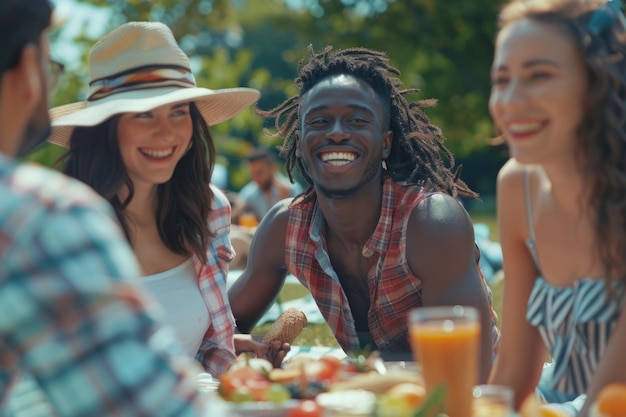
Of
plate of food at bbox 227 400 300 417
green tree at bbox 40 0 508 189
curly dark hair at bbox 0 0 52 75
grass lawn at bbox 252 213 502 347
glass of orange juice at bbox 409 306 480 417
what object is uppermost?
green tree at bbox 40 0 508 189

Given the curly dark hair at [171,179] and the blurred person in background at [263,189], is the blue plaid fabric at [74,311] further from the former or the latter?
the blurred person in background at [263,189]

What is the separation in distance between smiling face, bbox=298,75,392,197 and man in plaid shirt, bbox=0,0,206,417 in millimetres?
2645

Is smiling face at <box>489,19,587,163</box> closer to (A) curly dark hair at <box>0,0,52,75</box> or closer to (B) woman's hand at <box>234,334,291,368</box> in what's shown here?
(A) curly dark hair at <box>0,0,52,75</box>

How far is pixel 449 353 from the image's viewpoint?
203 cm

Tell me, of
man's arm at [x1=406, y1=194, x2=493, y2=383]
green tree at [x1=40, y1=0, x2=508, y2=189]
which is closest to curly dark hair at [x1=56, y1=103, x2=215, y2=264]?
man's arm at [x1=406, y1=194, x2=493, y2=383]

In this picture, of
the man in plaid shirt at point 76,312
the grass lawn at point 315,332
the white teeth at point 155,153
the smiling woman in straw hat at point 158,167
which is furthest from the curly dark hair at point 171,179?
the grass lawn at point 315,332

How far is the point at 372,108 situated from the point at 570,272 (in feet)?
5.66

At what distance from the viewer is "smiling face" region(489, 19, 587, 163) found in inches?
94.7

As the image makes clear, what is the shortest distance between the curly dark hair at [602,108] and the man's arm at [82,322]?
133cm

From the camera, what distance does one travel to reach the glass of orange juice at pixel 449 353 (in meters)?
2.03

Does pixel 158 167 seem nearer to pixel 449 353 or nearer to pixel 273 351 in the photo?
pixel 273 351

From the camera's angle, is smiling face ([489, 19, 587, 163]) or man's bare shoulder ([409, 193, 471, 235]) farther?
man's bare shoulder ([409, 193, 471, 235])

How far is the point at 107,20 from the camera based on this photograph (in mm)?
15945

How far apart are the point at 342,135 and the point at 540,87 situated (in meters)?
1.83
